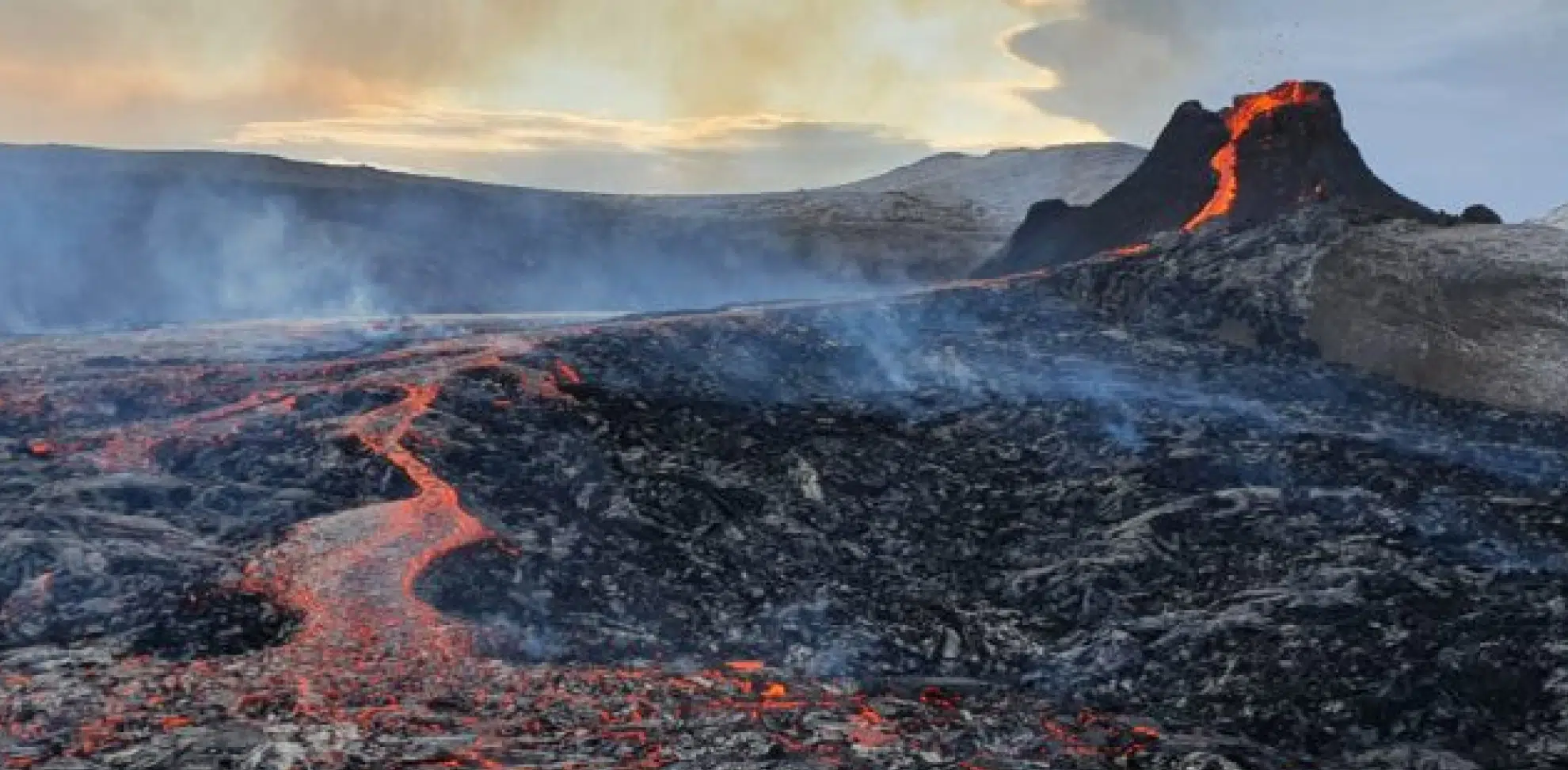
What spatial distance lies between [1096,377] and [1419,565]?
10327mm

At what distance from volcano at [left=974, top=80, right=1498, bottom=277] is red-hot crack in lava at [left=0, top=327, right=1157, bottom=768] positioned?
29447 mm

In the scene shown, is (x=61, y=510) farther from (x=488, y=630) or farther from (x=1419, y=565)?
(x=1419, y=565)

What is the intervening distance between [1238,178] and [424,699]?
37.1 meters

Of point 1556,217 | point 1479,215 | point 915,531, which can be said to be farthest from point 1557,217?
point 915,531

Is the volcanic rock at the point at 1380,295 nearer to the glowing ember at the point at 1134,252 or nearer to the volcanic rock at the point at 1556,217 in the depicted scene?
the glowing ember at the point at 1134,252

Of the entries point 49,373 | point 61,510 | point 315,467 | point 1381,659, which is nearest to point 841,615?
point 1381,659

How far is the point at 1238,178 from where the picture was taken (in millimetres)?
43281

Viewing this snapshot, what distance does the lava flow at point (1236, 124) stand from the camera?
4312 cm

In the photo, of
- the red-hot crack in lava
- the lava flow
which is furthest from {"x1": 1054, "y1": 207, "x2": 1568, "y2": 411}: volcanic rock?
the red-hot crack in lava

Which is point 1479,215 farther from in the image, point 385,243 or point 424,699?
point 385,243

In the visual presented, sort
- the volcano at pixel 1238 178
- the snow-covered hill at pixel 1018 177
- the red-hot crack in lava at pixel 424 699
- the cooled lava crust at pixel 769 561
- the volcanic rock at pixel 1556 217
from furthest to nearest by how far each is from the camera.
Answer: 1. the snow-covered hill at pixel 1018 177
2. the volcanic rock at pixel 1556 217
3. the volcano at pixel 1238 178
4. the cooled lava crust at pixel 769 561
5. the red-hot crack in lava at pixel 424 699

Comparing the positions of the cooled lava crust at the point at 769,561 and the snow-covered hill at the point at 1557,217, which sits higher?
the snow-covered hill at the point at 1557,217

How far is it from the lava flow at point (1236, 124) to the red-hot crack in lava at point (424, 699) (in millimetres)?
31891

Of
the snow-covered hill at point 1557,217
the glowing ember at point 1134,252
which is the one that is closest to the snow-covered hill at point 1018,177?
the snow-covered hill at point 1557,217
